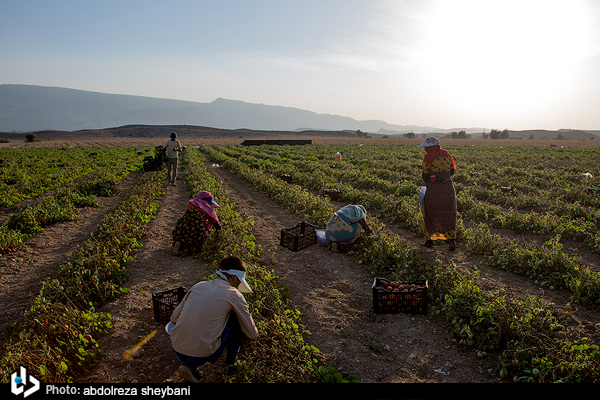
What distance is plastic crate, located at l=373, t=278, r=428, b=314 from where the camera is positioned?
14.4ft

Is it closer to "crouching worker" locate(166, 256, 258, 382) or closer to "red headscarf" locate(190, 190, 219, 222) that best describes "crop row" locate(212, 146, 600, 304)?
"crouching worker" locate(166, 256, 258, 382)

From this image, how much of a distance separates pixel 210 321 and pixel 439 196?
487 centimetres

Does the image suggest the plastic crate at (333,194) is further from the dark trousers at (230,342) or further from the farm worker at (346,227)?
the dark trousers at (230,342)

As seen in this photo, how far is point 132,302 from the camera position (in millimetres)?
4695

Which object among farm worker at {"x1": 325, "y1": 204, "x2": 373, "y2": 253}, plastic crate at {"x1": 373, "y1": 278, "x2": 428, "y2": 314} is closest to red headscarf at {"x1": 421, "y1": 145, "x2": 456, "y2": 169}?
farm worker at {"x1": 325, "y1": 204, "x2": 373, "y2": 253}

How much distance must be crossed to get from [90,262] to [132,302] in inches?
39.1

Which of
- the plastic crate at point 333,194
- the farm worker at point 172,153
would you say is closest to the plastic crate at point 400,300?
the plastic crate at point 333,194

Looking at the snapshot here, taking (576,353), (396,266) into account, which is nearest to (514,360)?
(576,353)

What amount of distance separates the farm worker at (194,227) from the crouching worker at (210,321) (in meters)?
3.13

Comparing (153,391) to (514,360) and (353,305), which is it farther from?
(514,360)

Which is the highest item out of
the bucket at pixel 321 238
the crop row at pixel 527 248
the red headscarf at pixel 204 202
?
the red headscarf at pixel 204 202

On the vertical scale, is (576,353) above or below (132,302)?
above

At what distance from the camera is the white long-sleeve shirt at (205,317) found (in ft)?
10.0

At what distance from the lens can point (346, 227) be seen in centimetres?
641
